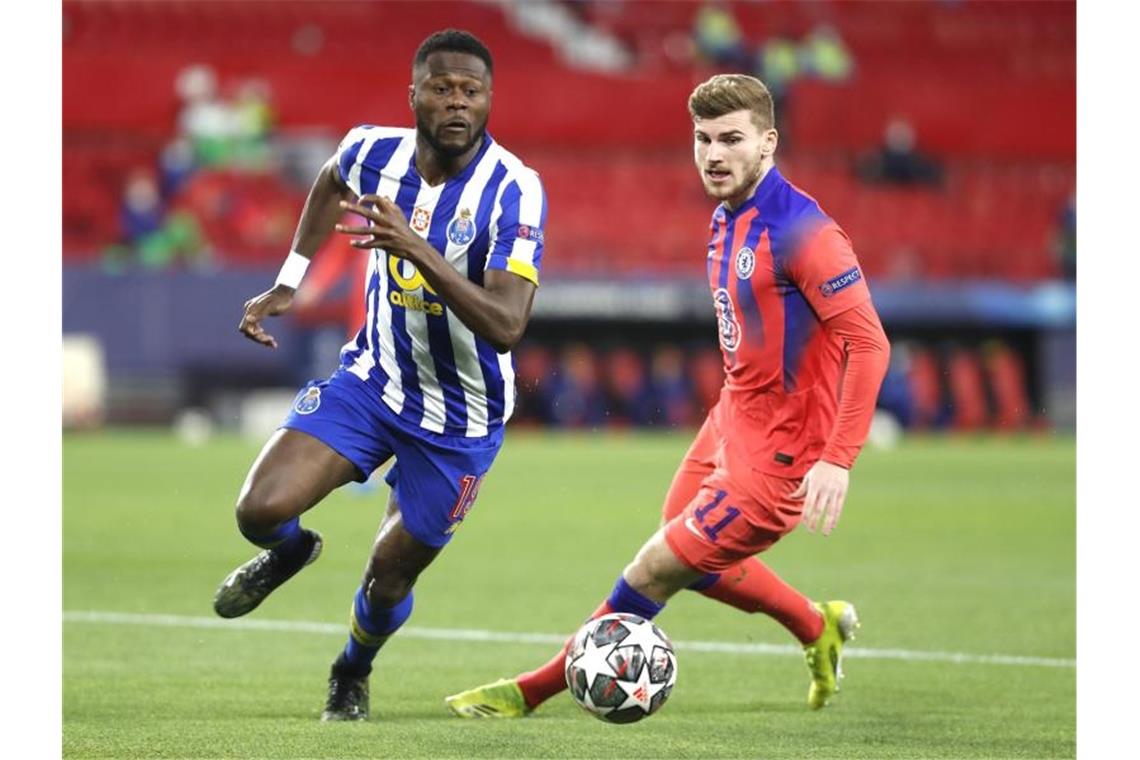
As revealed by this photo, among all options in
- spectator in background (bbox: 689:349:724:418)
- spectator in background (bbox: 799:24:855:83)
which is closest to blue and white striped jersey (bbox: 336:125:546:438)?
spectator in background (bbox: 689:349:724:418)

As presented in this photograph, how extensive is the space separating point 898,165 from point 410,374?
2146 centimetres

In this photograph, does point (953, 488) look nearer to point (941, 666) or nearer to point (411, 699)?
point (941, 666)

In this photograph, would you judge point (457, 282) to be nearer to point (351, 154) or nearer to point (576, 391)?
point (351, 154)

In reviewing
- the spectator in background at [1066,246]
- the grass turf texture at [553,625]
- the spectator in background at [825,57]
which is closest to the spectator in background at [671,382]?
the spectator in background at [1066,246]

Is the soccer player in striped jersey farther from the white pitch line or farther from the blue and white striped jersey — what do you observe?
the white pitch line

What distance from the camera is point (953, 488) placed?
15820 millimetres

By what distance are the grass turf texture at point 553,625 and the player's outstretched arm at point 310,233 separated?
4.42 ft

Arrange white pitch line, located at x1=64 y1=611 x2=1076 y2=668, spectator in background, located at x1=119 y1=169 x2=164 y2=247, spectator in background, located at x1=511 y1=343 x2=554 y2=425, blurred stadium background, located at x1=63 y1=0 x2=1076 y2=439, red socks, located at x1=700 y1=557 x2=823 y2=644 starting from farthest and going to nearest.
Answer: spectator in background, located at x1=119 y1=169 x2=164 y2=247 < blurred stadium background, located at x1=63 y1=0 x2=1076 y2=439 < spectator in background, located at x1=511 y1=343 x2=554 y2=425 < white pitch line, located at x1=64 y1=611 x2=1076 y2=668 < red socks, located at x1=700 y1=557 x2=823 y2=644

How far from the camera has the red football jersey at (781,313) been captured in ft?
18.1

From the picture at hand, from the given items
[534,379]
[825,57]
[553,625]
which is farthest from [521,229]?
[825,57]

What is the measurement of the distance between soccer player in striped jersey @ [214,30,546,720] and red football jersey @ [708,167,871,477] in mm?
656

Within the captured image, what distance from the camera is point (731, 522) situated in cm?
Answer: 573

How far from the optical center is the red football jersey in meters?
5.52
